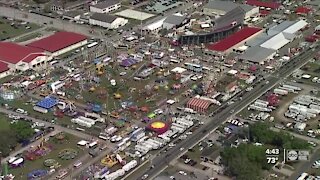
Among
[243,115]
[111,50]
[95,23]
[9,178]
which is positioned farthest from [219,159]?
[95,23]

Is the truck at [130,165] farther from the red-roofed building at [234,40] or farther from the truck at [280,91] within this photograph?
the red-roofed building at [234,40]

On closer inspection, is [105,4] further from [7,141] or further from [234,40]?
[7,141]

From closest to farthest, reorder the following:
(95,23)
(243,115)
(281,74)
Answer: (243,115), (281,74), (95,23)

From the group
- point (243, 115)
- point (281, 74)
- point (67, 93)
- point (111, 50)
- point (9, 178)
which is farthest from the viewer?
point (111, 50)

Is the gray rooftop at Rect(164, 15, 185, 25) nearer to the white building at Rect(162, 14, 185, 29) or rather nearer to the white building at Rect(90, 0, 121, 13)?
the white building at Rect(162, 14, 185, 29)

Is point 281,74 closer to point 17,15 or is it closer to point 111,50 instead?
point 111,50

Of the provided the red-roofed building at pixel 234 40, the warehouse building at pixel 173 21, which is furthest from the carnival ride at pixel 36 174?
the warehouse building at pixel 173 21

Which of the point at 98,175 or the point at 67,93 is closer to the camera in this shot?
the point at 98,175
